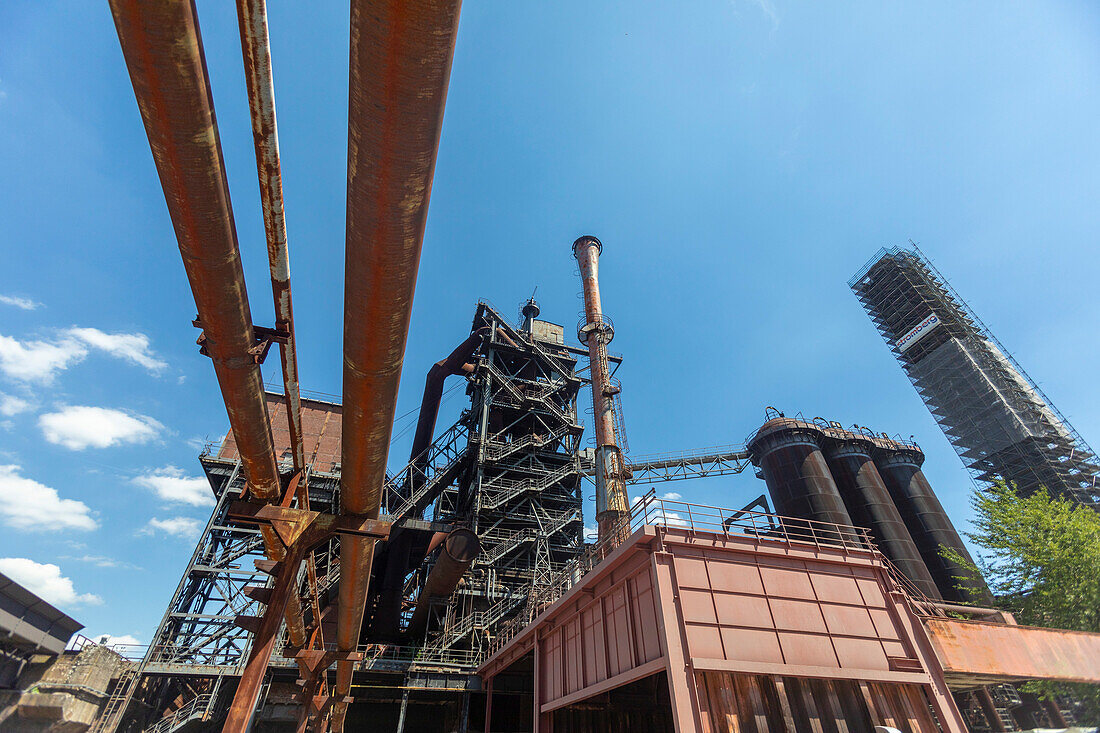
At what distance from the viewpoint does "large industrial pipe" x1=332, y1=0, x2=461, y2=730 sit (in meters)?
2.93

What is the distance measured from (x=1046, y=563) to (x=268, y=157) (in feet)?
86.5

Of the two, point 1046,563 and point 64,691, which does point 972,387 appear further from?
point 64,691

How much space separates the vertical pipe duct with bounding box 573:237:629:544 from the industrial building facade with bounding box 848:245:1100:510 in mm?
33775

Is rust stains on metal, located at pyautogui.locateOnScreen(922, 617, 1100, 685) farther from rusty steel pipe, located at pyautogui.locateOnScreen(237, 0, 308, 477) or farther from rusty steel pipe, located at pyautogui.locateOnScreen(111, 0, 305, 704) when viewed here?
rusty steel pipe, located at pyautogui.locateOnScreen(111, 0, 305, 704)

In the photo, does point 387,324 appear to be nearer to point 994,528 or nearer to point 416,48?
point 416,48

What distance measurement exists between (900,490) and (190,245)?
3737 cm

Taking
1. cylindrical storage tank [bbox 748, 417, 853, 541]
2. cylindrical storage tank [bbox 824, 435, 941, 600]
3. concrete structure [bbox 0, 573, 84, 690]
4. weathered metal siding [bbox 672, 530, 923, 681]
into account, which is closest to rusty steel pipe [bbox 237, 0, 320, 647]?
weathered metal siding [bbox 672, 530, 923, 681]

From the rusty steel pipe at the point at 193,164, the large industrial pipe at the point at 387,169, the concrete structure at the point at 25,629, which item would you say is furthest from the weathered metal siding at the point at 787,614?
the concrete structure at the point at 25,629

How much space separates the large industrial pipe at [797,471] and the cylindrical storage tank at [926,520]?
5381 millimetres

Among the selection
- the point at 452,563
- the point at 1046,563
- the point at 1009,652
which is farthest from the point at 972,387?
the point at 452,563

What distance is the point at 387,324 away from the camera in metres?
4.93

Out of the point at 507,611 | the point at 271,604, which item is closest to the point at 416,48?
the point at 271,604

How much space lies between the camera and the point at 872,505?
28.4m

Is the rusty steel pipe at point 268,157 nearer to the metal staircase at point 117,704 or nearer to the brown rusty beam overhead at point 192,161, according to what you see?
the brown rusty beam overhead at point 192,161
